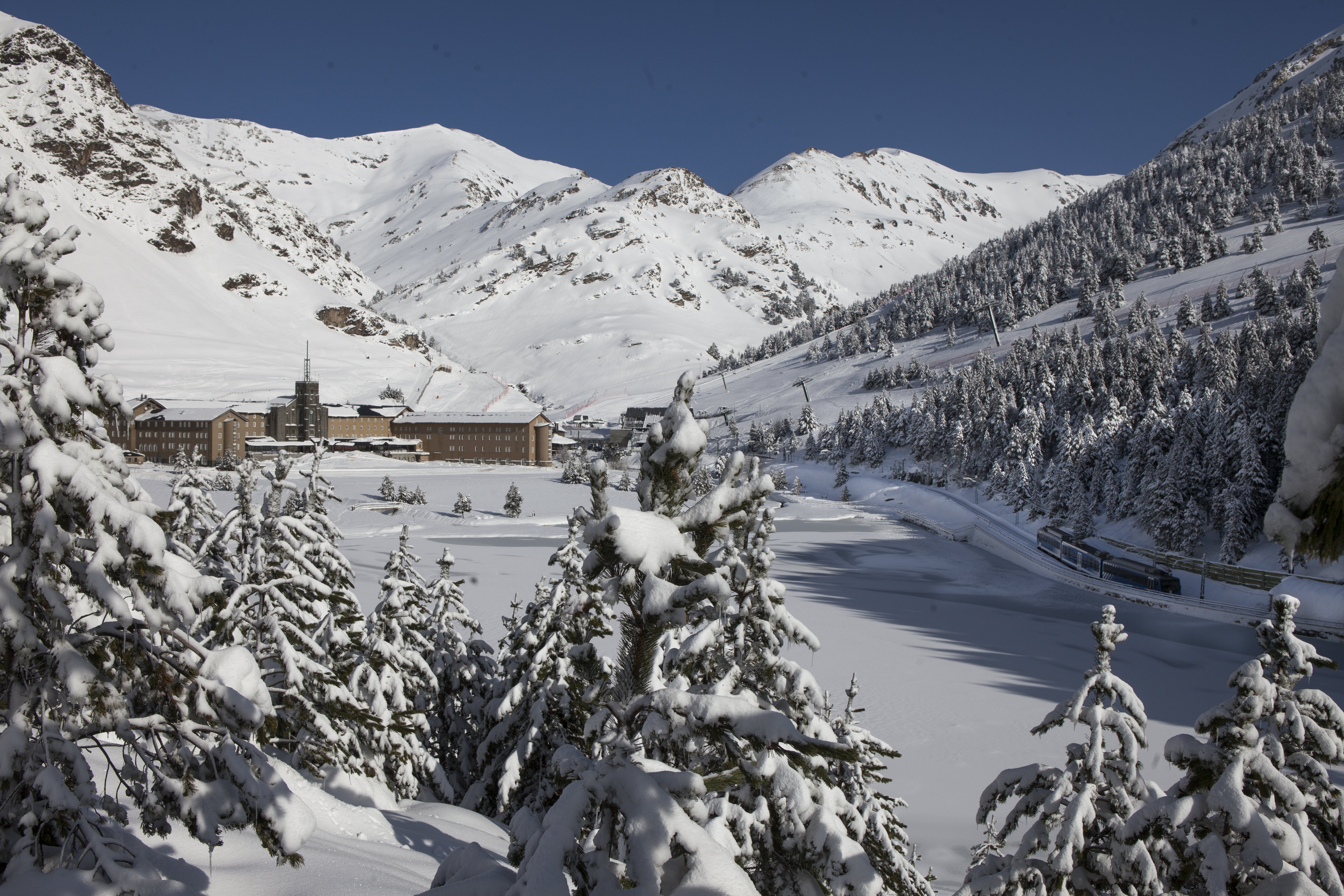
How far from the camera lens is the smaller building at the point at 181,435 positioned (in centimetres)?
8162

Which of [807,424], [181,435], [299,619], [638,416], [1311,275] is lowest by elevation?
[299,619]

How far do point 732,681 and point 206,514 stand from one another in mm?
15359

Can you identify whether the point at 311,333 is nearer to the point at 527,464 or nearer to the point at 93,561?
the point at 527,464

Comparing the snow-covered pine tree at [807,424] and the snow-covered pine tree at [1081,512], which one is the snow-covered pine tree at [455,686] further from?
the snow-covered pine tree at [807,424]

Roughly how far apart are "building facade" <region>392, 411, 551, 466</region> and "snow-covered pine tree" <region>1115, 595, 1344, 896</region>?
92827 mm

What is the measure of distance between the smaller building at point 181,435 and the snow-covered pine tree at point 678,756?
90704 millimetres

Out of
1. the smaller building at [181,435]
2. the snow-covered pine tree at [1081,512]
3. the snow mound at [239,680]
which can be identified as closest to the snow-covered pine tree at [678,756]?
the snow mound at [239,680]

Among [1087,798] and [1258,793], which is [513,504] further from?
[1258,793]

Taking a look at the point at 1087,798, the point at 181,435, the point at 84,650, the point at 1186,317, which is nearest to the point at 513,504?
the point at 181,435

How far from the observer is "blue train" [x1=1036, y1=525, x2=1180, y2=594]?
38.2 meters

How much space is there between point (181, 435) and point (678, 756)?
95421mm

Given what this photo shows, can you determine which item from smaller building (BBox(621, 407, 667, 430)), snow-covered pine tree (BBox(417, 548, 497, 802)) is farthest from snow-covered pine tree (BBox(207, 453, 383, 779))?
smaller building (BBox(621, 407, 667, 430))

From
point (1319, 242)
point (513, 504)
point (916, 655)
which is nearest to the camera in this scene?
point (916, 655)

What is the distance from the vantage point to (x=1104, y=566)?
135ft
